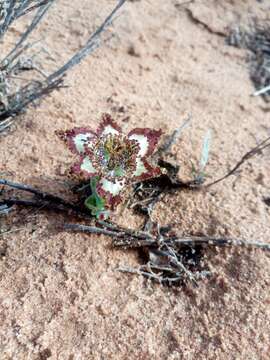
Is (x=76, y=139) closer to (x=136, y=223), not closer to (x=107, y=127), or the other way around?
(x=107, y=127)

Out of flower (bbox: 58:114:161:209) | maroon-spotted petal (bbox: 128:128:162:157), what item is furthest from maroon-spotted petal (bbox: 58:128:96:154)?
maroon-spotted petal (bbox: 128:128:162:157)

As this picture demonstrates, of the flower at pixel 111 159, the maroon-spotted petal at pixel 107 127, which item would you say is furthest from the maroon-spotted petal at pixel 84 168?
the maroon-spotted petal at pixel 107 127

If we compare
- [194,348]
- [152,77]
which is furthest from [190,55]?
[194,348]

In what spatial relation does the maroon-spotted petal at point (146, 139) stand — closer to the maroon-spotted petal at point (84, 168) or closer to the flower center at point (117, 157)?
the flower center at point (117, 157)

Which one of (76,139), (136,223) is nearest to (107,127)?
(76,139)

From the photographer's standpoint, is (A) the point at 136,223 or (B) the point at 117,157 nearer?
(B) the point at 117,157
